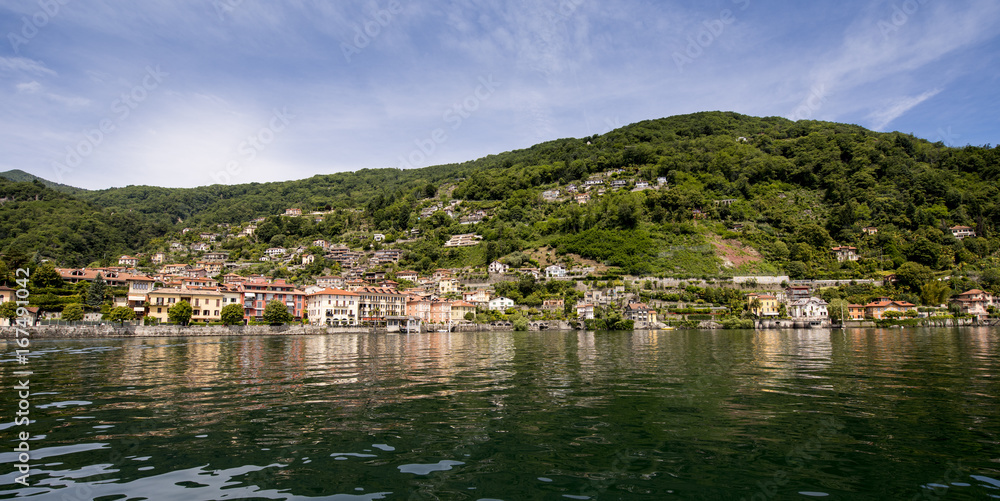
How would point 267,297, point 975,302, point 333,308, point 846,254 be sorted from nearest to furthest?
1. point 975,302
2. point 333,308
3. point 267,297
4. point 846,254

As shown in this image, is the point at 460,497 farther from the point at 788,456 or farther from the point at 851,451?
the point at 851,451

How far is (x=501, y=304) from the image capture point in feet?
305

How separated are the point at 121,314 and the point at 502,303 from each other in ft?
184

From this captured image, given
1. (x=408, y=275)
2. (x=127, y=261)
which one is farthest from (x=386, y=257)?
(x=127, y=261)

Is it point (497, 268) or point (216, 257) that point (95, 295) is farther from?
point (216, 257)

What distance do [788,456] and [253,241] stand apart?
16888cm

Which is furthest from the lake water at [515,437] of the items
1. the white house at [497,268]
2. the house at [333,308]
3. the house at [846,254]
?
the house at [846,254]

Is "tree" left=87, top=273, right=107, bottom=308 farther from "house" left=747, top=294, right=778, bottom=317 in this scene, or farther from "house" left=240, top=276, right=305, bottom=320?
"house" left=747, top=294, right=778, bottom=317

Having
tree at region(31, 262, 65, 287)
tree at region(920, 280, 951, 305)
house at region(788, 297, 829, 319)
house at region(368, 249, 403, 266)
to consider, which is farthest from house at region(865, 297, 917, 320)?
tree at region(31, 262, 65, 287)

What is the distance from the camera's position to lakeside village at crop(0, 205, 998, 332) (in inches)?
2751

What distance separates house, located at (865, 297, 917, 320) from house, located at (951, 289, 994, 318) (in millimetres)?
6808

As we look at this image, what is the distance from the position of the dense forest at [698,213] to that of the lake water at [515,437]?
274 feet

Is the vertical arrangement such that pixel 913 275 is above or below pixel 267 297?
above

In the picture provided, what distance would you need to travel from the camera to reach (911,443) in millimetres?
9031
